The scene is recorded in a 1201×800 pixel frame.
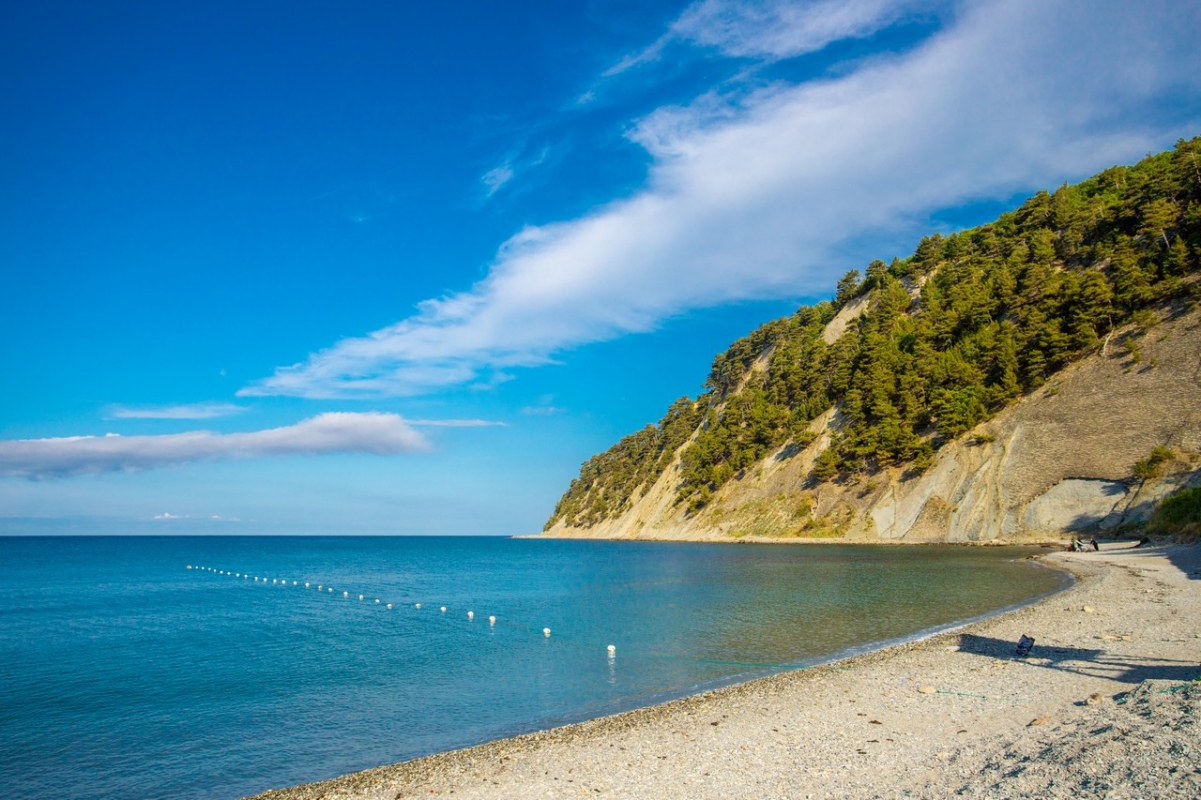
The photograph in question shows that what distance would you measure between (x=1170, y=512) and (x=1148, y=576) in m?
23.6

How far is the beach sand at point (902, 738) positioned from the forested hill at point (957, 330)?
6484cm

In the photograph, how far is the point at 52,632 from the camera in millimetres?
35250

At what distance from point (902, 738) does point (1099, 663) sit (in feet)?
26.7

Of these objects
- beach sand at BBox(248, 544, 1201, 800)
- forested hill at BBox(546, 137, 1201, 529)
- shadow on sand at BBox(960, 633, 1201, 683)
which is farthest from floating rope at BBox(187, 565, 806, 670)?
forested hill at BBox(546, 137, 1201, 529)

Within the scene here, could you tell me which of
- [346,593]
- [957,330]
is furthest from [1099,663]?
[957,330]

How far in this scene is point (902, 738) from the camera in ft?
42.2

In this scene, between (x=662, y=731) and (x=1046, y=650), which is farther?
(x=1046, y=650)

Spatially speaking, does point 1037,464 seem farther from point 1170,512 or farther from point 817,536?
point 817,536

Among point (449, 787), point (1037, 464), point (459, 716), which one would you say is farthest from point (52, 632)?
point (1037, 464)

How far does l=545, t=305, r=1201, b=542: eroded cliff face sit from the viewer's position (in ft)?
193

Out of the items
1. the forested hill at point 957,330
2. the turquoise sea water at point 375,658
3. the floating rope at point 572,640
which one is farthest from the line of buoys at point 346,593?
the forested hill at point 957,330

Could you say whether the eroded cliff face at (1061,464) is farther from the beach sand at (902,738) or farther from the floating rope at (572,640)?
the floating rope at (572,640)

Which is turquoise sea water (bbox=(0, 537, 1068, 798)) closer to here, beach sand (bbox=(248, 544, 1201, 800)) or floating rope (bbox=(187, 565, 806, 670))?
floating rope (bbox=(187, 565, 806, 670))

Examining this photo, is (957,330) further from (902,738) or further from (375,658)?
(902,738)
